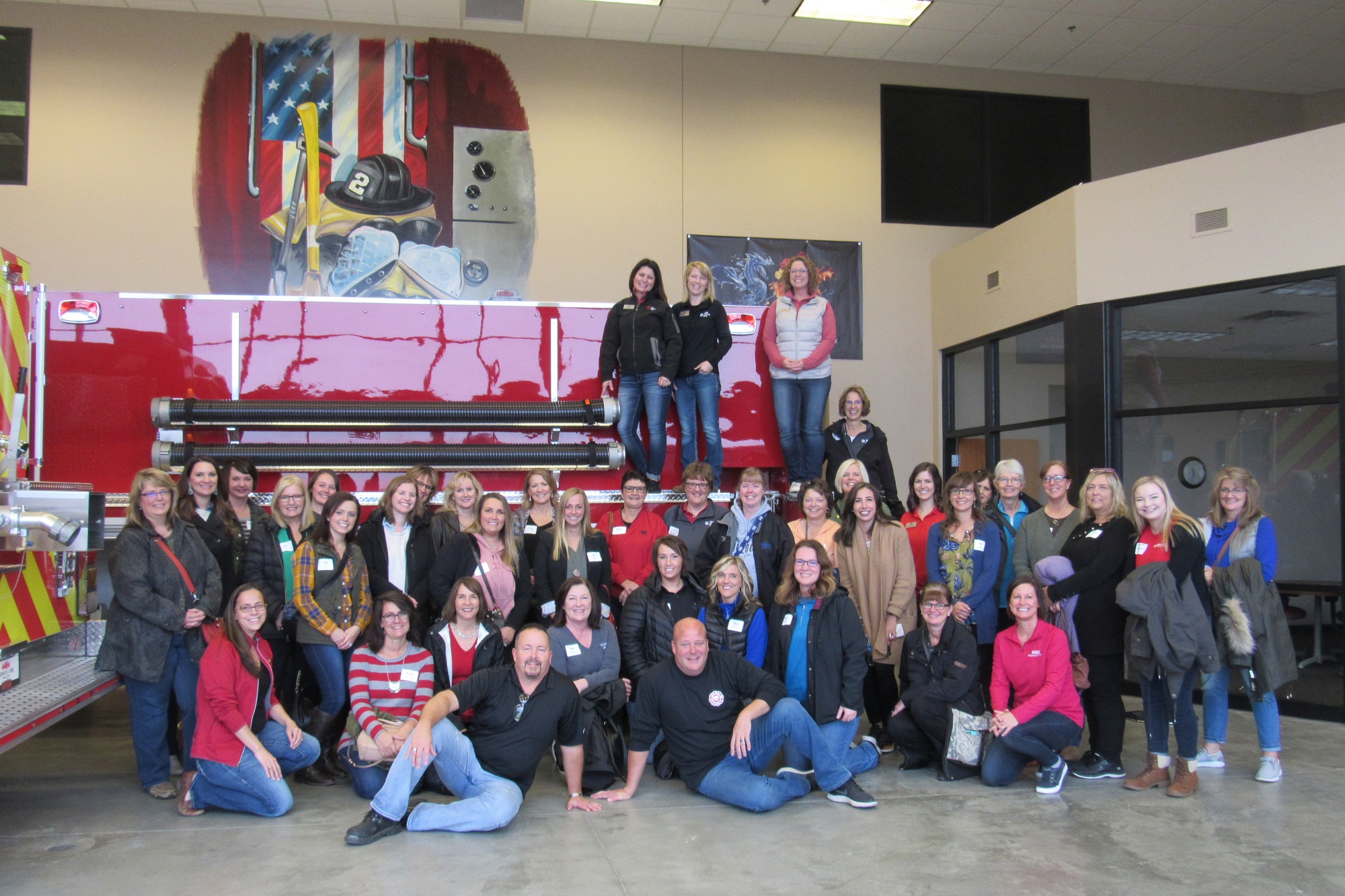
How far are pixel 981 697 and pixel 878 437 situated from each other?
1.94 m

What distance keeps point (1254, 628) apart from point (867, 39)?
681 centimetres

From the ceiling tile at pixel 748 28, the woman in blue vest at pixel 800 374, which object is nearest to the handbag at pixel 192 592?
the woman in blue vest at pixel 800 374

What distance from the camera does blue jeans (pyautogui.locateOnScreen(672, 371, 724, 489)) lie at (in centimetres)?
641

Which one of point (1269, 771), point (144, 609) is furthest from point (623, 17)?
point (1269, 771)

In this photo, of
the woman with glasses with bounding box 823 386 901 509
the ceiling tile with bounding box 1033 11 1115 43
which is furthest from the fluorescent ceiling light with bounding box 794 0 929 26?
the woman with glasses with bounding box 823 386 901 509

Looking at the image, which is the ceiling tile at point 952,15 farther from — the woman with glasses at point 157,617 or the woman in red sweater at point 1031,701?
the woman with glasses at point 157,617

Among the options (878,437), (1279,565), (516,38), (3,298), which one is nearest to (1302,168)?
(1279,565)

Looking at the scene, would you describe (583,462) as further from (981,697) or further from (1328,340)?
(1328,340)

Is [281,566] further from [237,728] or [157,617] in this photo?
[237,728]

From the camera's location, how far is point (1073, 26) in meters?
9.60

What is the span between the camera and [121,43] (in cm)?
904

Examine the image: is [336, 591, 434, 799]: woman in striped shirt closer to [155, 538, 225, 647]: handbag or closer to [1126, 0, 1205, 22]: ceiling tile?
[155, 538, 225, 647]: handbag

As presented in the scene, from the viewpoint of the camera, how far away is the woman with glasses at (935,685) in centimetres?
514

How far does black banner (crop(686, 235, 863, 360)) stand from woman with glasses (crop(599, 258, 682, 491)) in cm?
338
